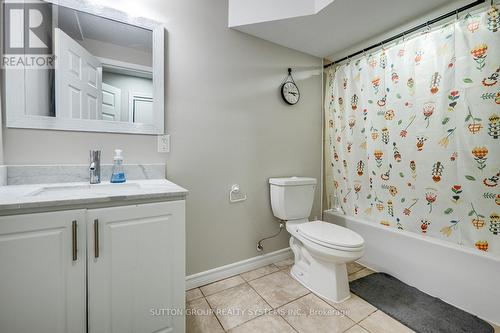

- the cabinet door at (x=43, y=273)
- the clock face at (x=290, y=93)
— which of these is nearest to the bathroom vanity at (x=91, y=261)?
the cabinet door at (x=43, y=273)

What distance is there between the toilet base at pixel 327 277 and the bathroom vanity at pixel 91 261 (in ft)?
3.16

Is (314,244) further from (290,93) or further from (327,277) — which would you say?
(290,93)

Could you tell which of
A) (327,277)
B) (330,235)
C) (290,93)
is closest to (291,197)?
(330,235)

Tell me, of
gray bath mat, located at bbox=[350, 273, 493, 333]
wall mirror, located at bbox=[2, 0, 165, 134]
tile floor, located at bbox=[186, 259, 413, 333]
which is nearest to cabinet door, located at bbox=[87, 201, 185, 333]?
tile floor, located at bbox=[186, 259, 413, 333]

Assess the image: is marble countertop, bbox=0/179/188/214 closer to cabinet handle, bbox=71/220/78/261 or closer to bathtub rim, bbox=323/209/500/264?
cabinet handle, bbox=71/220/78/261

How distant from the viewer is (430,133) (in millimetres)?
1591

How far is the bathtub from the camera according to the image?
4.39ft

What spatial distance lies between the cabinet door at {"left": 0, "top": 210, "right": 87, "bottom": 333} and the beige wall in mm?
609

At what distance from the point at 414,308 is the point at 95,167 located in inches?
84.0

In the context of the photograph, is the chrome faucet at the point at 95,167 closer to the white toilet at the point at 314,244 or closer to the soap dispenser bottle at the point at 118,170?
the soap dispenser bottle at the point at 118,170

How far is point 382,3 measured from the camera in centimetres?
148

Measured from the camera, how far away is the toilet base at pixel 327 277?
1.51m

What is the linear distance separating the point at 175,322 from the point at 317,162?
1.86 meters

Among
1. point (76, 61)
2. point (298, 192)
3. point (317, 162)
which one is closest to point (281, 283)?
point (298, 192)
